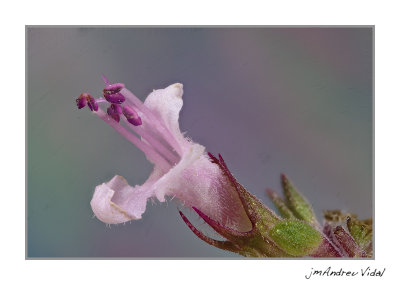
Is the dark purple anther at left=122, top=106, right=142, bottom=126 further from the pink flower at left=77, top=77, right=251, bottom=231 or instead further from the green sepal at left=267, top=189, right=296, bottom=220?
the green sepal at left=267, top=189, right=296, bottom=220

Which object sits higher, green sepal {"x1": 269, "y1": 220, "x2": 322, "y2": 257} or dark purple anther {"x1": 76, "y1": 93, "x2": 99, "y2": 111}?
dark purple anther {"x1": 76, "y1": 93, "x2": 99, "y2": 111}

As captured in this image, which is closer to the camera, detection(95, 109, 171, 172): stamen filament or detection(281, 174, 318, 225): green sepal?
detection(95, 109, 171, 172): stamen filament

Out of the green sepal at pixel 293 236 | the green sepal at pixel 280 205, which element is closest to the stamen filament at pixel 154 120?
the green sepal at pixel 293 236

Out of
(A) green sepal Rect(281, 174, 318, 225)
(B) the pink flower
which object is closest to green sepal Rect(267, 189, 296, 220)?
(A) green sepal Rect(281, 174, 318, 225)

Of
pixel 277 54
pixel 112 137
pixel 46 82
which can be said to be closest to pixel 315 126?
pixel 277 54

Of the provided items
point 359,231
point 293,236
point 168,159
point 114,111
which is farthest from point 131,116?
point 359,231
